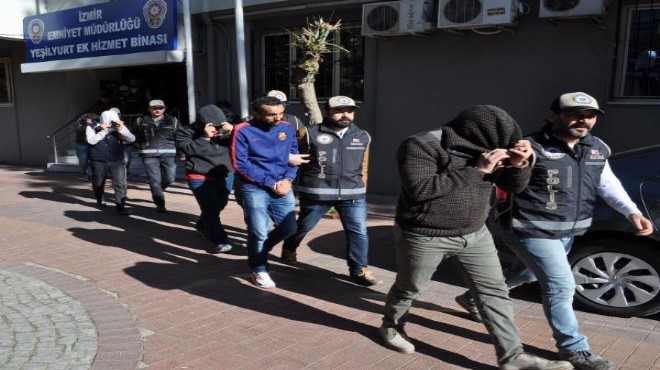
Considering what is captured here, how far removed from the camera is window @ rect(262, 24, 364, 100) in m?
10.1

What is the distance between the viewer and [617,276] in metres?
4.08

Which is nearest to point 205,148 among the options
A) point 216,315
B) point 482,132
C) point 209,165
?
point 209,165

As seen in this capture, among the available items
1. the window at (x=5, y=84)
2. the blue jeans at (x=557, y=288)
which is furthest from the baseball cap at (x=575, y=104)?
the window at (x=5, y=84)

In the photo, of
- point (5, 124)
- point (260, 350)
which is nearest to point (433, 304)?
point (260, 350)

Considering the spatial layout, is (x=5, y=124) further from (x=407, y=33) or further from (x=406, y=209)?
(x=406, y=209)

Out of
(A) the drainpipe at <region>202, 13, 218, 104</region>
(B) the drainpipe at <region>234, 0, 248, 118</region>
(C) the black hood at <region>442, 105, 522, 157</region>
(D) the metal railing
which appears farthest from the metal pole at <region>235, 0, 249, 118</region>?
(D) the metal railing

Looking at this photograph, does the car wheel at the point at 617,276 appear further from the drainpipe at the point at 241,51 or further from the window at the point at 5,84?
the window at the point at 5,84

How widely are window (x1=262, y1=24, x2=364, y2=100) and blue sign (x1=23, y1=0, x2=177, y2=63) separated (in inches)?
72.6

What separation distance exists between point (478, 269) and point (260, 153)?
226 centimetres

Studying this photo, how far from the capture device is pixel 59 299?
457 centimetres

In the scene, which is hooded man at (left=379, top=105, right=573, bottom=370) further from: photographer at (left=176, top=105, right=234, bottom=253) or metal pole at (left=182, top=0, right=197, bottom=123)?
metal pole at (left=182, top=0, right=197, bottom=123)

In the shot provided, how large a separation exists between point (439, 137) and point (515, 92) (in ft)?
19.2

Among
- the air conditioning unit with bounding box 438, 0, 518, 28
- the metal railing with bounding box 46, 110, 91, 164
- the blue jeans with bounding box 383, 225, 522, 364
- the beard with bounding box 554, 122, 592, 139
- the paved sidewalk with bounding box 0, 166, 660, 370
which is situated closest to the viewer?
the blue jeans with bounding box 383, 225, 522, 364

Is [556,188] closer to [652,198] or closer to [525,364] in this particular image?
[525,364]
